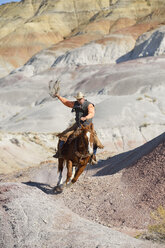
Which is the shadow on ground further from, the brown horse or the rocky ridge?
the rocky ridge

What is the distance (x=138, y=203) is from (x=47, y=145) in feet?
50.8

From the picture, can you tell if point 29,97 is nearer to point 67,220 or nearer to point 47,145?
point 47,145

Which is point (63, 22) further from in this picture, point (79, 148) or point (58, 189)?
point (79, 148)

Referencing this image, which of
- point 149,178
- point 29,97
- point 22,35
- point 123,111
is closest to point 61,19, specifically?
point 22,35

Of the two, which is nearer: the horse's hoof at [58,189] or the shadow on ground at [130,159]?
the horse's hoof at [58,189]

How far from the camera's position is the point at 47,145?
22.5 m

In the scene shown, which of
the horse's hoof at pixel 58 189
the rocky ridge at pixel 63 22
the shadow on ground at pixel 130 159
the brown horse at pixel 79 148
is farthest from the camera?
the rocky ridge at pixel 63 22

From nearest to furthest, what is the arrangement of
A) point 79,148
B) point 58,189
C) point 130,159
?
point 79,148, point 58,189, point 130,159

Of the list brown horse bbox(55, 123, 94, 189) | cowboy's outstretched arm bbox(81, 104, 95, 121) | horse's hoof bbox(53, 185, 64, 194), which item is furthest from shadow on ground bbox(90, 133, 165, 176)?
cowboy's outstretched arm bbox(81, 104, 95, 121)

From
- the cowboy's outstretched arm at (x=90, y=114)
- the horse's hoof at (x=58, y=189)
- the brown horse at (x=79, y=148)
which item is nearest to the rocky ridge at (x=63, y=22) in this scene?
the horse's hoof at (x=58, y=189)

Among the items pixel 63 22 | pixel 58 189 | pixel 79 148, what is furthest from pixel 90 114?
pixel 63 22

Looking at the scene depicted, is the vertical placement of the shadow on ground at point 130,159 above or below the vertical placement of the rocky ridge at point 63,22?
above

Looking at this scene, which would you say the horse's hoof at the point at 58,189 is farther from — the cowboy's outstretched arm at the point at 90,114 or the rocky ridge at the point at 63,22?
the rocky ridge at the point at 63,22

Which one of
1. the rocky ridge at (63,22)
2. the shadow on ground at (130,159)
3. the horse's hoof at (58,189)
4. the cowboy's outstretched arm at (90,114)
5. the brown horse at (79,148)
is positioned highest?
the cowboy's outstretched arm at (90,114)
